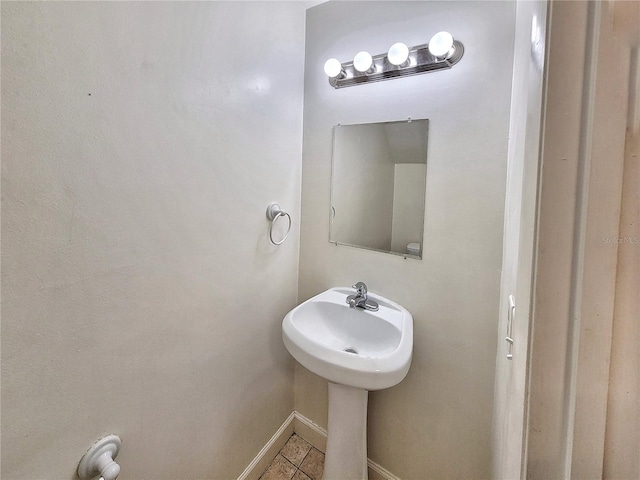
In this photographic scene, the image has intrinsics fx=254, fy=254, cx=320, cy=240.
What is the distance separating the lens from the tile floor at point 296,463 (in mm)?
1332

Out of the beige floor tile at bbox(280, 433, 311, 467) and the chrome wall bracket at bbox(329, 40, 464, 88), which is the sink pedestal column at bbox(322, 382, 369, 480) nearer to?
the beige floor tile at bbox(280, 433, 311, 467)

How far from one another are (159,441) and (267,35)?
5.46 ft

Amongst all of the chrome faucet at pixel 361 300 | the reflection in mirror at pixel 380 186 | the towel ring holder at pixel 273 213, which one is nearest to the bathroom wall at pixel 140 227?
the towel ring holder at pixel 273 213

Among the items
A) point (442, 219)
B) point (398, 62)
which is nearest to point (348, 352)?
point (442, 219)

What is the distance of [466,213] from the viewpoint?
1.02 metres

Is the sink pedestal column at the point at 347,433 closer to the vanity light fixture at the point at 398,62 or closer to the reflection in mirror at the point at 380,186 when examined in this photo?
the reflection in mirror at the point at 380,186

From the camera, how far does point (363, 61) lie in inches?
44.0

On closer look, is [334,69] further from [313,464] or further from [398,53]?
[313,464]

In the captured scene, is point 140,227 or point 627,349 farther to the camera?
point 140,227

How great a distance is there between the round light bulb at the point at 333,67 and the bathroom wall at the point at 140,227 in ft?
0.68

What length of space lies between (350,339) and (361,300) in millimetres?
202

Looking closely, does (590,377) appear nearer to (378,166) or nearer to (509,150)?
(509,150)

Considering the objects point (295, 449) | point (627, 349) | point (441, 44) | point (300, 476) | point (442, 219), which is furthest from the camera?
point (295, 449)

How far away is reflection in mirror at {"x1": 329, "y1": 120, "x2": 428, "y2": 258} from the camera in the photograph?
1138 mm
